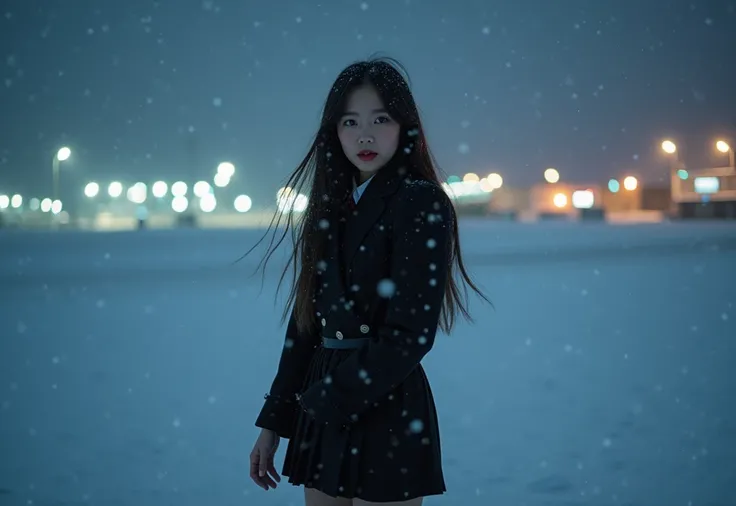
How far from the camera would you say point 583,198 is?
77.7 meters

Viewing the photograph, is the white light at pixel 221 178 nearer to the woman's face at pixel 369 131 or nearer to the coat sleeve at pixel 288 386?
the coat sleeve at pixel 288 386

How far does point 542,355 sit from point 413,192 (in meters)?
5.64

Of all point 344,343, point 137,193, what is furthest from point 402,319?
point 137,193

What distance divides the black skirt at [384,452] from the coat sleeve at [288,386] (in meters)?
0.21

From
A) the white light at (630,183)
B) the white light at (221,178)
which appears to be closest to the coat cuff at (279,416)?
the white light at (221,178)

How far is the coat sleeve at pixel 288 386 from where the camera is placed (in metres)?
2.04

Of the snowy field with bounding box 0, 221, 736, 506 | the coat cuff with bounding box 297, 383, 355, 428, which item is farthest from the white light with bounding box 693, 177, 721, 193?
the coat cuff with bounding box 297, 383, 355, 428

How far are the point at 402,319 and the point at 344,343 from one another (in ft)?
0.76

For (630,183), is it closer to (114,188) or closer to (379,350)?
(114,188)

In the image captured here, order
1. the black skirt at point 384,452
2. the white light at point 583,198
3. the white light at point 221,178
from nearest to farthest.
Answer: the black skirt at point 384,452 < the white light at point 221,178 < the white light at point 583,198

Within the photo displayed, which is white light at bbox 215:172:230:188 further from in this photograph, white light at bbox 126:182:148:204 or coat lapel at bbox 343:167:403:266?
coat lapel at bbox 343:167:403:266

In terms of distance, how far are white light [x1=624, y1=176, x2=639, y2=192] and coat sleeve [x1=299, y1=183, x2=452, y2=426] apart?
7885 centimetres

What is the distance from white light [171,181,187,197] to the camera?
217 ft

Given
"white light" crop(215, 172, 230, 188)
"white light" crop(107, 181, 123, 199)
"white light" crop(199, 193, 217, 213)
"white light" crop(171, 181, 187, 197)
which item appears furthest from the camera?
"white light" crop(199, 193, 217, 213)
